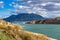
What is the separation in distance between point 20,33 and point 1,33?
304 centimetres

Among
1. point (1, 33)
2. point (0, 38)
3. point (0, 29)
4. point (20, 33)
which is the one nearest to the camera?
point (0, 38)

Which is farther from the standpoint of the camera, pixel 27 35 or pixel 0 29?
pixel 27 35

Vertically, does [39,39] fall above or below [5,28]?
below

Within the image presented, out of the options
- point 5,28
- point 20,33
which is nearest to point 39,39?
point 20,33

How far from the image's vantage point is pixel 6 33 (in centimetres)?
1795

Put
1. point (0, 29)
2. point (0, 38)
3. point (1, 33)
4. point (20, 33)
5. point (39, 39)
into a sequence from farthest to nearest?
point (39, 39), point (20, 33), point (0, 29), point (1, 33), point (0, 38)

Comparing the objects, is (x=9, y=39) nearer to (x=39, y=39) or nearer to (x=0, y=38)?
(x=0, y=38)

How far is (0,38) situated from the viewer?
16.1 metres

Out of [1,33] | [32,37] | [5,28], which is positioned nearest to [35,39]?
[32,37]

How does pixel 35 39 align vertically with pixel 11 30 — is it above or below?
below

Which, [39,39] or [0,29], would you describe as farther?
[39,39]

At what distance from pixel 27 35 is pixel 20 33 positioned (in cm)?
100

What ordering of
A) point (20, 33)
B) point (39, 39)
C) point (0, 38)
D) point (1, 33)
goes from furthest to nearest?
point (39, 39) → point (20, 33) → point (1, 33) → point (0, 38)

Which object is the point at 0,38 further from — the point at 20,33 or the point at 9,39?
the point at 20,33
